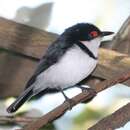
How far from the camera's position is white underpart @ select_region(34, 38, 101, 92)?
128 centimetres

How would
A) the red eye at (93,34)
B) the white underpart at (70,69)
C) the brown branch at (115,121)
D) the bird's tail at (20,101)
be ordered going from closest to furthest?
the brown branch at (115,121) < the bird's tail at (20,101) < the white underpart at (70,69) < the red eye at (93,34)

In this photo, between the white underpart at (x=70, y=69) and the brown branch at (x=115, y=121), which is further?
the white underpart at (x=70, y=69)

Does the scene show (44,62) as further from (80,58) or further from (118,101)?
(118,101)

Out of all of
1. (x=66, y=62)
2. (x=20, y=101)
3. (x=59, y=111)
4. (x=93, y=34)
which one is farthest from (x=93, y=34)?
(x=59, y=111)

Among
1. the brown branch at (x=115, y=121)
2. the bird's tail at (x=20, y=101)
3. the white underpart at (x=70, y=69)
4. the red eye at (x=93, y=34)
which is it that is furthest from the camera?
the red eye at (x=93, y=34)

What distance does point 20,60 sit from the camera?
1476 millimetres

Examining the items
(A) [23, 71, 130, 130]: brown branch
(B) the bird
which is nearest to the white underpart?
(B) the bird

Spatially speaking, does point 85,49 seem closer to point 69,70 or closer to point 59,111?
point 69,70

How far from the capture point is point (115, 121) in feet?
2.61

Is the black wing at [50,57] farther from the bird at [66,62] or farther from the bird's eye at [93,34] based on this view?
the bird's eye at [93,34]

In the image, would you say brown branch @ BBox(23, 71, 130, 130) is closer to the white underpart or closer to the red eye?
the white underpart

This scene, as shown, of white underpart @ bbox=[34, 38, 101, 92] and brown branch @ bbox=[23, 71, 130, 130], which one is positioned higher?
brown branch @ bbox=[23, 71, 130, 130]

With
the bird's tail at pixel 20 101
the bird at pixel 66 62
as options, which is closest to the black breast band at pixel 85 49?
the bird at pixel 66 62

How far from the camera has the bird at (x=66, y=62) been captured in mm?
1281
